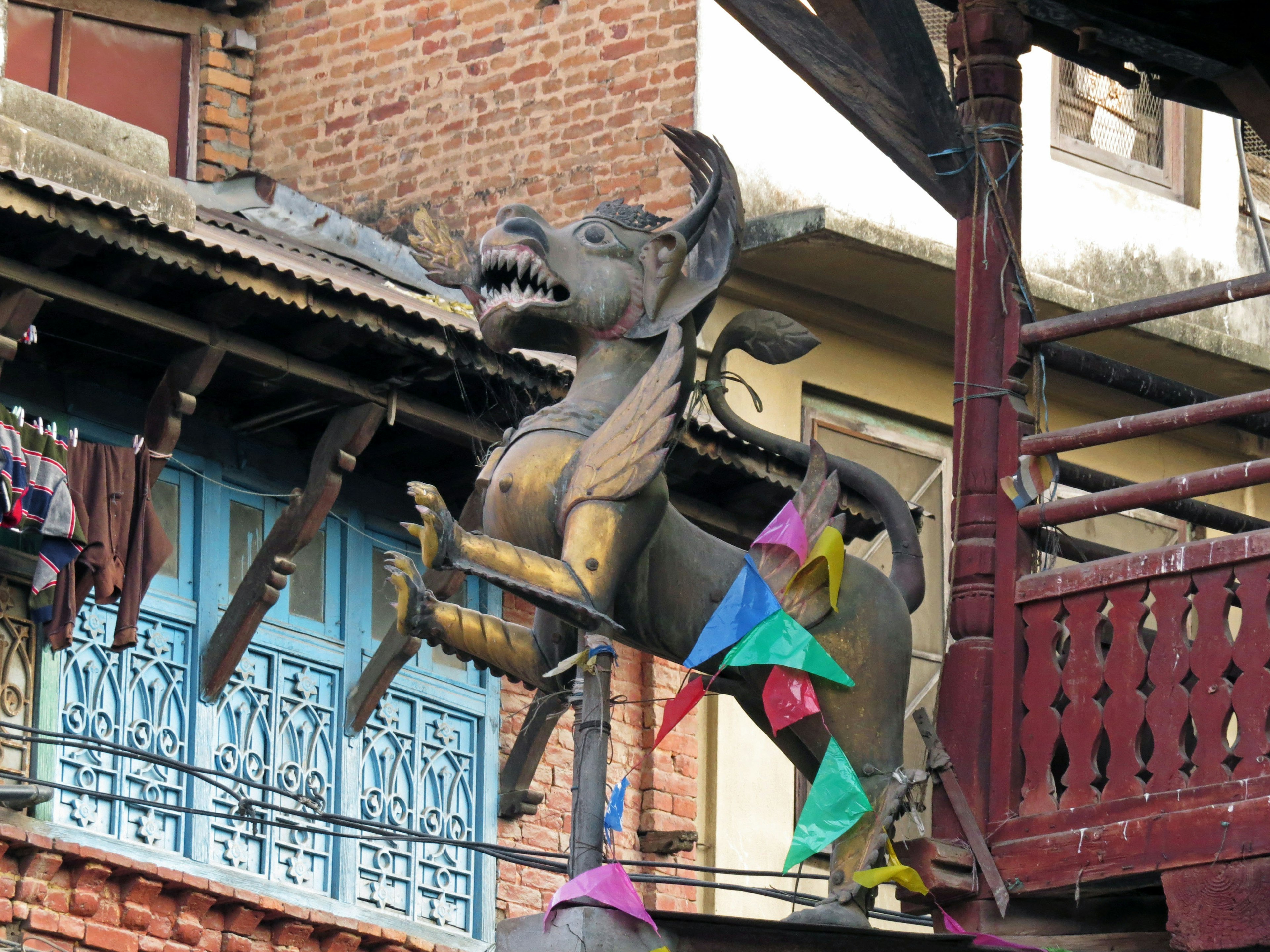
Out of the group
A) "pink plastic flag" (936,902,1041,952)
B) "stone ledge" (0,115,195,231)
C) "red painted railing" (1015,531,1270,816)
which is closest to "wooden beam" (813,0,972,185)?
"red painted railing" (1015,531,1270,816)

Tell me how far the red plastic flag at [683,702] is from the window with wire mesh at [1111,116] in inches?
377

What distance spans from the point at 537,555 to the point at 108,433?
198 inches

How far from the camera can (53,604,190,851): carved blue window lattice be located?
1158 cm

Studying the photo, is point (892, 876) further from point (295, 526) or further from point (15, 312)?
point (295, 526)

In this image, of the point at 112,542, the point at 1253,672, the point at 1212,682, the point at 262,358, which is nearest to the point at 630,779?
the point at 262,358

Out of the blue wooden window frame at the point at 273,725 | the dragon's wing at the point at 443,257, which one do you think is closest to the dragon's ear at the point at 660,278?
the dragon's wing at the point at 443,257

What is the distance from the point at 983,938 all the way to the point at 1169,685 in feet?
3.11

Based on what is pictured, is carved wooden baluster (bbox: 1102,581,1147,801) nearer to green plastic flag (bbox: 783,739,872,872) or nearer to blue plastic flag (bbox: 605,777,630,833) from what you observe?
green plastic flag (bbox: 783,739,872,872)

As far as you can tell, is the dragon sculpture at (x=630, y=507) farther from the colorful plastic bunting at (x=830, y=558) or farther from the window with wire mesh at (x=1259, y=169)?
the window with wire mesh at (x=1259, y=169)

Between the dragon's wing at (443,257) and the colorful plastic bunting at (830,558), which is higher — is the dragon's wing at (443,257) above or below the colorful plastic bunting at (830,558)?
above

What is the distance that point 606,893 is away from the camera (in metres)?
7.46

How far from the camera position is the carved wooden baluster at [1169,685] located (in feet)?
26.3

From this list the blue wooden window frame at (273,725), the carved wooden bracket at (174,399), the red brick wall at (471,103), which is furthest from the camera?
the red brick wall at (471,103)

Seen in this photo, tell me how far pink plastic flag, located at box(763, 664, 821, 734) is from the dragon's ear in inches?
43.6
